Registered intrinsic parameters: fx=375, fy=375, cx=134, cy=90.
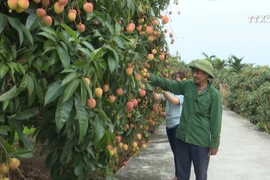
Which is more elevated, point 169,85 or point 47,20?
point 47,20

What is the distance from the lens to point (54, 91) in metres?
1.48

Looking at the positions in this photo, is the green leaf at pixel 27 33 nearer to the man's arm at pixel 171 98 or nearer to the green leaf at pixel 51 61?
Result: the green leaf at pixel 51 61

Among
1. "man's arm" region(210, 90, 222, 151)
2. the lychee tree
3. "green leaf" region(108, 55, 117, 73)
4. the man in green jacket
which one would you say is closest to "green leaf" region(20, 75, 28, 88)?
the lychee tree

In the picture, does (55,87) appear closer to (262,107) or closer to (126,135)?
(126,135)

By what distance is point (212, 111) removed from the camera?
3.34 meters

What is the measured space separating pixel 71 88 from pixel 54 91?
87 mm

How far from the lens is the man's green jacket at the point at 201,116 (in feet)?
10.9

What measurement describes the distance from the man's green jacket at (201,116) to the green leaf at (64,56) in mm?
1743

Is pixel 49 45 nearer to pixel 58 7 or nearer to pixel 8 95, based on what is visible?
pixel 58 7

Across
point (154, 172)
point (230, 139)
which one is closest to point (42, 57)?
point (154, 172)

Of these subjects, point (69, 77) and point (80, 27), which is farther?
point (80, 27)

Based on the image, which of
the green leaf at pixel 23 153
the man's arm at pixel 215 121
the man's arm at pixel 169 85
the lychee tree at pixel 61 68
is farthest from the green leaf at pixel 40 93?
the man's arm at pixel 215 121

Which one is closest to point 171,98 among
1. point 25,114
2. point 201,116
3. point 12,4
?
point 201,116

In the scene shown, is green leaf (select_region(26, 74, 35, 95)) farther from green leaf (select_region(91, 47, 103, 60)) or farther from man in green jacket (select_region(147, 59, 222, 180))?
man in green jacket (select_region(147, 59, 222, 180))
